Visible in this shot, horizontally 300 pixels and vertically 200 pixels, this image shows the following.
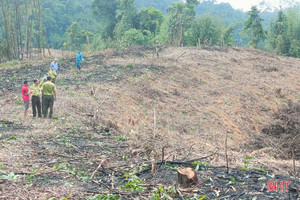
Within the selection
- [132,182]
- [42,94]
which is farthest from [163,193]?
[42,94]

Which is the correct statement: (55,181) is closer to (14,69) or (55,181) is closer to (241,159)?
(241,159)

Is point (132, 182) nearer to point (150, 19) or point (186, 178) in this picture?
point (186, 178)

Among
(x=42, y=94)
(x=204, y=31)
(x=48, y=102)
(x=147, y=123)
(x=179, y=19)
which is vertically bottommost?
(x=147, y=123)

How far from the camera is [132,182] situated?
4312 mm

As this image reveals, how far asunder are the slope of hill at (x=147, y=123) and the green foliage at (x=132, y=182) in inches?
4.5

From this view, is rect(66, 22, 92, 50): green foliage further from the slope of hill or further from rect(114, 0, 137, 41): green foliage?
the slope of hill

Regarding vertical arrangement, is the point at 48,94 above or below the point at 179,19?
below

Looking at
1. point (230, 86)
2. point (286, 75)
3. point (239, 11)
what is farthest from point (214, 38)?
point (239, 11)

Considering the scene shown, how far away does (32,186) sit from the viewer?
4.12 metres

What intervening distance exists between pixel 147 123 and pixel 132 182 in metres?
6.33

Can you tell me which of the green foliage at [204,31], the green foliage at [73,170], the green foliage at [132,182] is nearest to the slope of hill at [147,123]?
the green foliage at [73,170]

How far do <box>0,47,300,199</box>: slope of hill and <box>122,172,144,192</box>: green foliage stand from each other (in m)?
0.11

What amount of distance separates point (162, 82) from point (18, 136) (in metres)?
9.34

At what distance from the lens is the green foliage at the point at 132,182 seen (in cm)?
414
